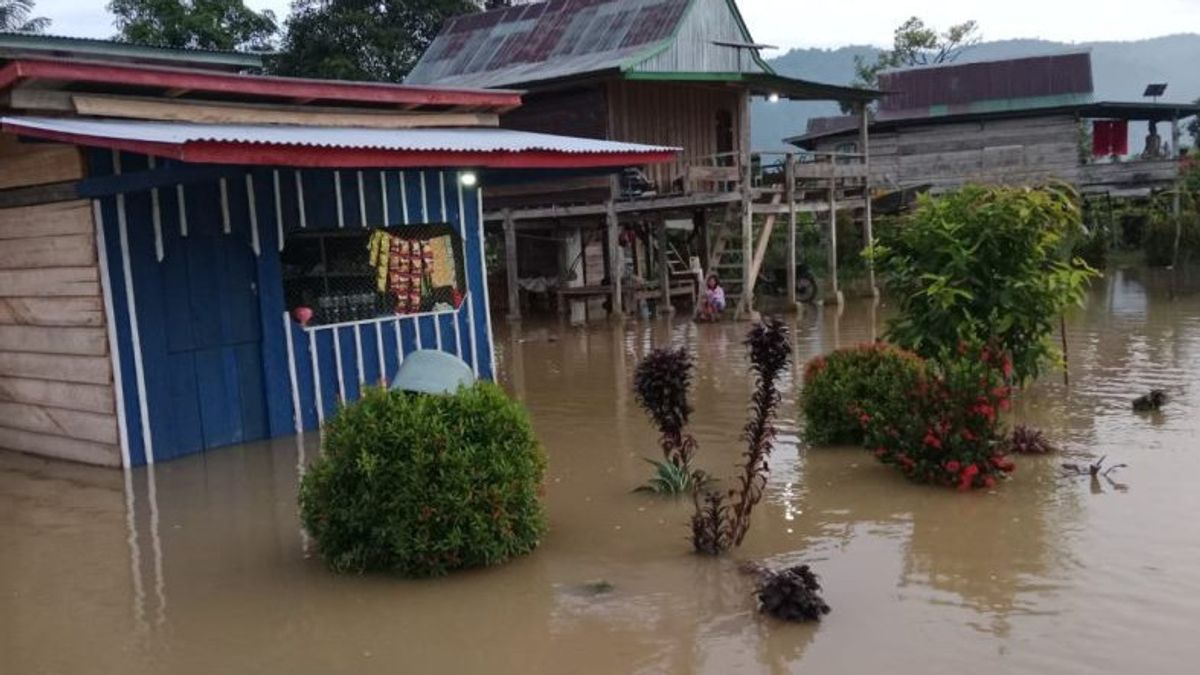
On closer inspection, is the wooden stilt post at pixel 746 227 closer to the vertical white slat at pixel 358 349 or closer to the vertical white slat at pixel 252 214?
the vertical white slat at pixel 358 349

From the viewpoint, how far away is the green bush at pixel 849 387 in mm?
8945

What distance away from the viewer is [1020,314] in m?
8.77

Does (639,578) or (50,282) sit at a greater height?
(50,282)

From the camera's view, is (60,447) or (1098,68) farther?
(1098,68)

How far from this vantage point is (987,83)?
33438 mm

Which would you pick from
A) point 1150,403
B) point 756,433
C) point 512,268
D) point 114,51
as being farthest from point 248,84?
point 512,268

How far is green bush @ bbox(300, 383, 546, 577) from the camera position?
19.9 feet

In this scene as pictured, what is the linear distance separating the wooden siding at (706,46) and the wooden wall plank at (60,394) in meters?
14.5

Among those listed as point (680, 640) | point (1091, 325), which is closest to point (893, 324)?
point (680, 640)

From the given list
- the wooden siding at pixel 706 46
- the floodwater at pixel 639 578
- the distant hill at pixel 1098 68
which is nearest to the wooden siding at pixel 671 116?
the wooden siding at pixel 706 46

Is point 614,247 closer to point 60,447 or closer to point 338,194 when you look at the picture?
point 338,194

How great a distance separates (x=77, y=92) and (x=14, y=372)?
2.88m

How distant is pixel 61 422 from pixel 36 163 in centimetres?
235

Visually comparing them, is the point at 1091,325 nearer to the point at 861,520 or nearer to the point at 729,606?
the point at 861,520
